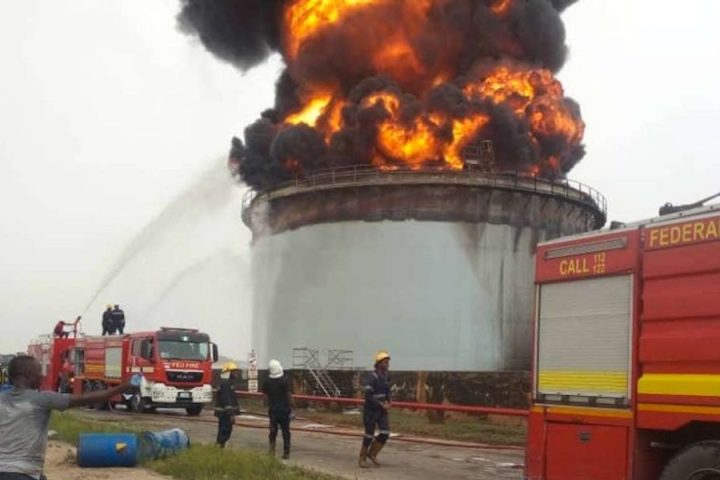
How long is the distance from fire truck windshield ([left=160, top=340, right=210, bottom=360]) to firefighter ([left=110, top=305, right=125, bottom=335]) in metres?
6.70

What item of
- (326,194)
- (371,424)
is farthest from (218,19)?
(371,424)

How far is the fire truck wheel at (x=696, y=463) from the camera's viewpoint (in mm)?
7609

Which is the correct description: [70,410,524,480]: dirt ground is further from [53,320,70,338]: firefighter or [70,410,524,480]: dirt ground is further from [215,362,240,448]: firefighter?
[53,320,70,338]: firefighter

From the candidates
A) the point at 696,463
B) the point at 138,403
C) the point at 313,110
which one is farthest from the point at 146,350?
the point at 313,110

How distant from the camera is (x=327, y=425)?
2253cm

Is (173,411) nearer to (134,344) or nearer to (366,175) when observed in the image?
(134,344)

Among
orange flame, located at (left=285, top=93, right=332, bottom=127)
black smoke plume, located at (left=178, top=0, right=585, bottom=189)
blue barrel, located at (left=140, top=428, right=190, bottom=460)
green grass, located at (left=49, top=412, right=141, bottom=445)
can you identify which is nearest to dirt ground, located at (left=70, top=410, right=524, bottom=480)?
blue barrel, located at (left=140, top=428, right=190, bottom=460)

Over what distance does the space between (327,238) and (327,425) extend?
19.3m

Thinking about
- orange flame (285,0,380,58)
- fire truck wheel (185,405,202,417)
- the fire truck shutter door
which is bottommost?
fire truck wheel (185,405,202,417)

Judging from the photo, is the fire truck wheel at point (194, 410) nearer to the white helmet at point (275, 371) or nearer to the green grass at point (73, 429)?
the green grass at point (73, 429)

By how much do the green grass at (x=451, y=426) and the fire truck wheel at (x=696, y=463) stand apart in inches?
383

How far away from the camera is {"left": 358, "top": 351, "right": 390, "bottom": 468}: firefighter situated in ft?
45.2

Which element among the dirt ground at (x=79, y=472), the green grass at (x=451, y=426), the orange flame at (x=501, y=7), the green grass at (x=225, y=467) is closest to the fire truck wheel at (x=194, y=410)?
the green grass at (x=451, y=426)

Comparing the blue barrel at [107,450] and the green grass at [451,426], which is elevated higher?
the blue barrel at [107,450]
